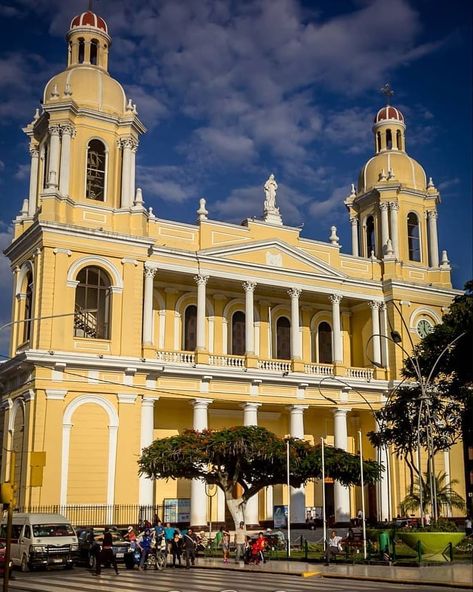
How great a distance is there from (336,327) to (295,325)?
2.87 metres

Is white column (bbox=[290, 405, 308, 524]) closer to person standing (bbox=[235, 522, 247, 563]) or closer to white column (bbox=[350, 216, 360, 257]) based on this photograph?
person standing (bbox=[235, 522, 247, 563])

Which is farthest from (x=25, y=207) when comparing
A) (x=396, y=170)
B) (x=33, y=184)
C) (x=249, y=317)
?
(x=396, y=170)

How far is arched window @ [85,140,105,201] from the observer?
129 ft

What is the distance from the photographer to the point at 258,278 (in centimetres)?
4222

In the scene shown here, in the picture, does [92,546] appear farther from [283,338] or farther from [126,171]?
[283,338]

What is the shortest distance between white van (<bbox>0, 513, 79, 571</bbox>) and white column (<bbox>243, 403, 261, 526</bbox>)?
1318 centimetres

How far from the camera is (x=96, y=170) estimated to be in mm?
39781

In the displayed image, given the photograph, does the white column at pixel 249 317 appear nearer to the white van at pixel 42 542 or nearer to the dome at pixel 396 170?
the dome at pixel 396 170

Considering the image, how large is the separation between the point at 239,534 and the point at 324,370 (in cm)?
1651

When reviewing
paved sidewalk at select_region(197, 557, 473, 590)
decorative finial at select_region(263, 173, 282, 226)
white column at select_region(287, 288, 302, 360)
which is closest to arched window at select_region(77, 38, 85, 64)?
decorative finial at select_region(263, 173, 282, 226)

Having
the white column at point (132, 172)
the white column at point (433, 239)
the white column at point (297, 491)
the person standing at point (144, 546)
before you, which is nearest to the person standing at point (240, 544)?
the person standing at point (144, 546)

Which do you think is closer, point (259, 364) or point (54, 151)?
point (54, 151)

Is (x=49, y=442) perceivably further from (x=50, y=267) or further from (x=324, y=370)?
(x=324, y=370)

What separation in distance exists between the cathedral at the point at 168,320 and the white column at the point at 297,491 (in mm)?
111
